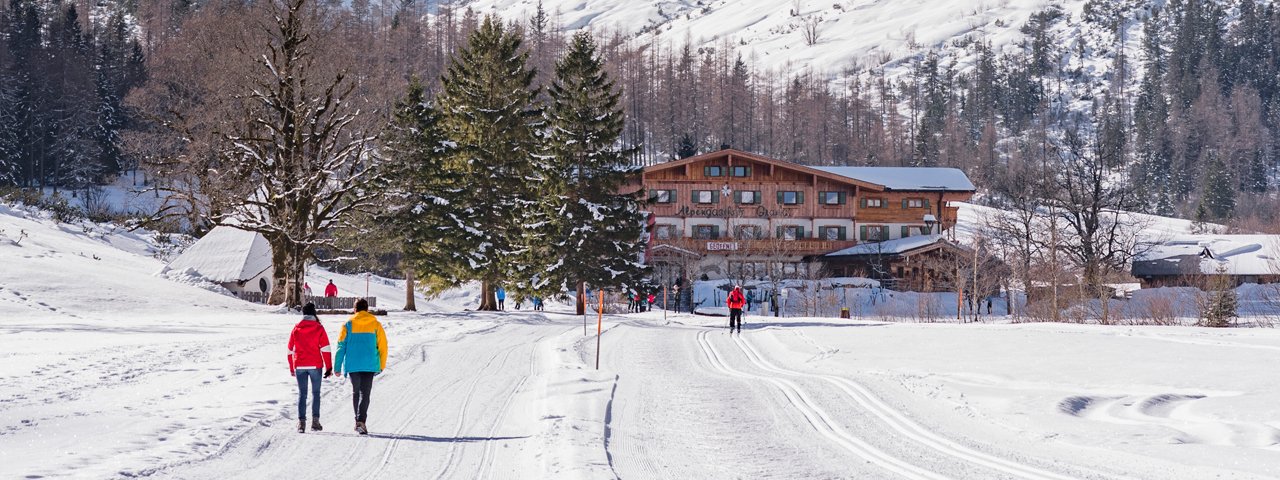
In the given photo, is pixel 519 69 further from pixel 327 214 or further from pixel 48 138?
pixel 48 138

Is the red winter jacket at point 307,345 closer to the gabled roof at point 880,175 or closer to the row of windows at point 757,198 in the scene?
the gabled roof at point 880,175

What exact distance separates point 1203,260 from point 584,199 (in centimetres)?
4555

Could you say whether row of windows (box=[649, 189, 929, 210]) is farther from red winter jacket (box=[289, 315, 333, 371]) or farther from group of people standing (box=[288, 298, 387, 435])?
red winter jacket (box=[289, 315, 333, 371])

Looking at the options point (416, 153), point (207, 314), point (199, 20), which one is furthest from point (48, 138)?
point (207, 314)

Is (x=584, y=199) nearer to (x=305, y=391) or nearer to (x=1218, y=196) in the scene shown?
(x=305, y=391)

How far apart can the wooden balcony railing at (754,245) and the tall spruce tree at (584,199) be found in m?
20.7

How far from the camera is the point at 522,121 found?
45625 mm

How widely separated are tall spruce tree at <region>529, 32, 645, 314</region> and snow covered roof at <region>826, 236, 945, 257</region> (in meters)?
24.7

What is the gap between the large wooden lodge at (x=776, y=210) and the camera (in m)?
68.9

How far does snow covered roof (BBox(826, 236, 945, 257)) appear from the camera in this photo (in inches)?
2554

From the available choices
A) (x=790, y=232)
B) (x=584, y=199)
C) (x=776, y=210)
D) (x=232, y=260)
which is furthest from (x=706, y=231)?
(x=232, y=260)

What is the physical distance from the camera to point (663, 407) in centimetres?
1406

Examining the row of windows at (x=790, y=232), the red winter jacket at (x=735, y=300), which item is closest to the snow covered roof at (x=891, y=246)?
the row of windows at (x=790, y=232)

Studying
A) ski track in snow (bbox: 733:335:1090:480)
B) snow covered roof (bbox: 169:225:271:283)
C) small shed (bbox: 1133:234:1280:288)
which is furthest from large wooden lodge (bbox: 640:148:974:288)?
ski track in snow (bbox: 733:335:1090:480)
